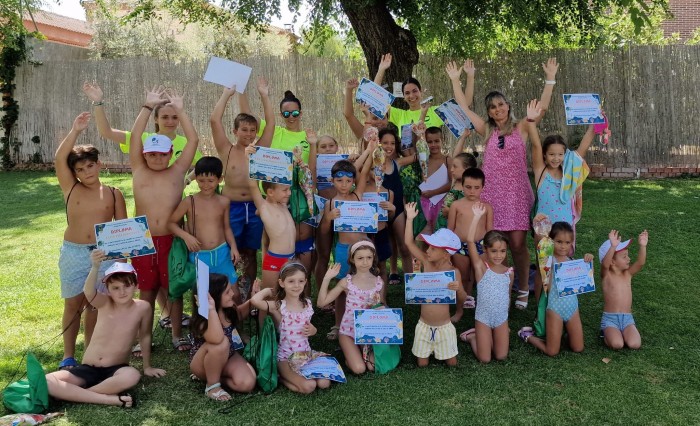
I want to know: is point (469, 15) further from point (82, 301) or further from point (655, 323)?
point (82, 301)

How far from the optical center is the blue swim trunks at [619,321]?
4805 mm

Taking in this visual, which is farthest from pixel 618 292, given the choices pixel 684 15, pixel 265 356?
pixel 684 15

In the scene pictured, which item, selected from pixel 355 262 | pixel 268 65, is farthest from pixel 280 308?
pixel 268 65

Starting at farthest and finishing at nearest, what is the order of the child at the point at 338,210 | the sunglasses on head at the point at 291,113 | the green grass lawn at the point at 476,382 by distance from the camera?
the sunglasses on head at the point at 291,113, the child at the point at 338,210, the green grass lawn at the point at 476,382

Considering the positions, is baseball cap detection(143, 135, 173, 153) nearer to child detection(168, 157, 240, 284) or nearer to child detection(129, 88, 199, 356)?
child detection(129, 88, 199, 356)

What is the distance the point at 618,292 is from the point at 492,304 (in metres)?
1.02

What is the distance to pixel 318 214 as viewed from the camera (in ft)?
17.5

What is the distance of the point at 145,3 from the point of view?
11398 mm

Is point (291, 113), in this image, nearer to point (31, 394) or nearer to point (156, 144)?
point (156, 144)

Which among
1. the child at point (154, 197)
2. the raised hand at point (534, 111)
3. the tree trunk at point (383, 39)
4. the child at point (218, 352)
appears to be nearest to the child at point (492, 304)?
the raised hand at point (534, 111)

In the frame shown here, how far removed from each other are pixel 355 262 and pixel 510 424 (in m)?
1.60

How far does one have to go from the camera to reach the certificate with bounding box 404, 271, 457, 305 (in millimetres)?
4520

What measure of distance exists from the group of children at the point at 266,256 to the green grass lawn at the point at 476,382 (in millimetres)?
137

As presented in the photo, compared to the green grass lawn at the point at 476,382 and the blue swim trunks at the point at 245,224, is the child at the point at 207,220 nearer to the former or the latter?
the blue swim trunks at the point at 245,224
